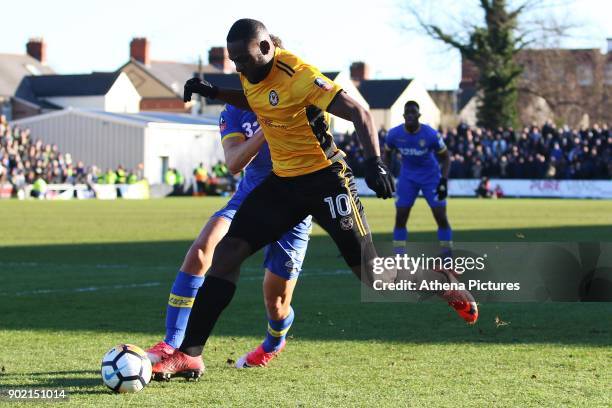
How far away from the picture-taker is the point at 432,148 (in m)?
17.0

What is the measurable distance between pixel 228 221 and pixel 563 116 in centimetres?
7935

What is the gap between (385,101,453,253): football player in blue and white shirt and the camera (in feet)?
55.3

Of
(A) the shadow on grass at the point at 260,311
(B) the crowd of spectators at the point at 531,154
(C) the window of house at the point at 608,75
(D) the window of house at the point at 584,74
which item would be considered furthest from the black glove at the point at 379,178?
(C) the window of house at the point at 608,75

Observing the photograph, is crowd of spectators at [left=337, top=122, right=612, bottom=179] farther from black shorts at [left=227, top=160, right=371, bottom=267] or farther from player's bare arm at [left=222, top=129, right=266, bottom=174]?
black shorts at [left=227, top=160, right=371, bottom=267]

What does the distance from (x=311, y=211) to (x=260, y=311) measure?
3.91m

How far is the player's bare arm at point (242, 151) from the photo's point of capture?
7.54 metres

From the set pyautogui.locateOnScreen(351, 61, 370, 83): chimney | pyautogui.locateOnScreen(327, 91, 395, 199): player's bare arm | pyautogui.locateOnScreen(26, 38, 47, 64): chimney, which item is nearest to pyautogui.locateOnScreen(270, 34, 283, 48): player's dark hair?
pyautogui.locateOnScreen(327, 91, 395, 199): player's bare arm

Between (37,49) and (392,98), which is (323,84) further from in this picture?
(37,49)

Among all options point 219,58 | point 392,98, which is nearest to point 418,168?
point 392,98

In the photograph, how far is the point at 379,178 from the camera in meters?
6.51

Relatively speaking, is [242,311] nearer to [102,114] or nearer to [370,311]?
[370,311]

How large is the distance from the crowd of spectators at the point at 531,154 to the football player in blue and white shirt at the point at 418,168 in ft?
98.2

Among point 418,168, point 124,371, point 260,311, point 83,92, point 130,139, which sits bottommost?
point 130,139

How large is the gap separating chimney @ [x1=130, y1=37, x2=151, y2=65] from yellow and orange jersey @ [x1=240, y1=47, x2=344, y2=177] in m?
99.5
